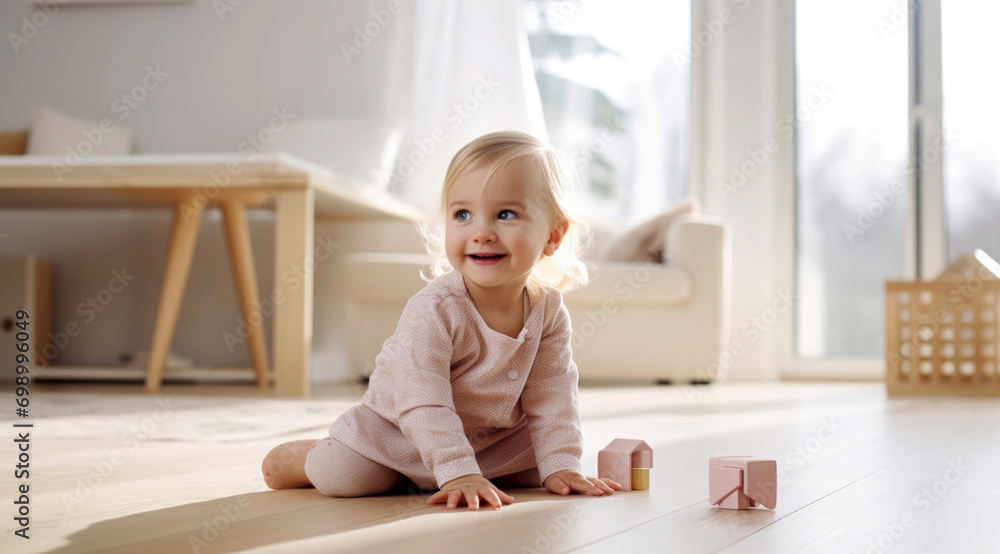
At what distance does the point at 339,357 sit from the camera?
3648mm

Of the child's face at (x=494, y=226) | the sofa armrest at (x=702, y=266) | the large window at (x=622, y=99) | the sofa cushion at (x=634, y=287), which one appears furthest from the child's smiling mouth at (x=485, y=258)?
the large window at (x=622, y=99)

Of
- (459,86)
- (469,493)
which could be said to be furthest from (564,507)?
(459,86)

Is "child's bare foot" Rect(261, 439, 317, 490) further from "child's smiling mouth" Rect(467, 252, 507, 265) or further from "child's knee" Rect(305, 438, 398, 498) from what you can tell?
"child's smiling mouth" Rect(467, 252, 507, 265)

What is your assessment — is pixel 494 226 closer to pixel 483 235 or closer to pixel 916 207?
pixel 483 235

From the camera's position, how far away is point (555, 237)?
102 cm

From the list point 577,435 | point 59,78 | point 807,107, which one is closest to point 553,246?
point 577,435

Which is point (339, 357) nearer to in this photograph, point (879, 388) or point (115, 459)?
point (879, 388)

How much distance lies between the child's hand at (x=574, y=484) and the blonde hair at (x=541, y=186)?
0.22 meters

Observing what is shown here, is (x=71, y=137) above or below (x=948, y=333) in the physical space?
above

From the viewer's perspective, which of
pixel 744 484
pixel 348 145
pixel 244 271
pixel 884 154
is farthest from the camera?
pixel 884 154

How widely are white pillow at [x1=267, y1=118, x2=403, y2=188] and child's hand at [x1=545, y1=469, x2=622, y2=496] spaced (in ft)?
8.38

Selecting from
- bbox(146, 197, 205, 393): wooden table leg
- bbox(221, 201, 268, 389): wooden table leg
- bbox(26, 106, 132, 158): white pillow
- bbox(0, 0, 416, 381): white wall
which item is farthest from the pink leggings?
bbox(26, 106, 132, 158): white pillow

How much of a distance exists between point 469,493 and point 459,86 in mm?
3006

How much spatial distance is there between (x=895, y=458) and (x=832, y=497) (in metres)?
0.37
